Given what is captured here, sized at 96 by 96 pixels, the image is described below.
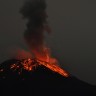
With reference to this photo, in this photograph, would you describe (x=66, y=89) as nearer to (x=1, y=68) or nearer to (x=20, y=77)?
(x=20, y=77)

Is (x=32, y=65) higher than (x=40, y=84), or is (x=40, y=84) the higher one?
(x=32, y=65)

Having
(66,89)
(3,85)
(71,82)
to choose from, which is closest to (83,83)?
(71,82)

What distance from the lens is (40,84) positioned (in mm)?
135000

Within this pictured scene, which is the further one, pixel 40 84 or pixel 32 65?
pixel 32 65

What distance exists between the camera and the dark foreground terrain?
12888 centimetres

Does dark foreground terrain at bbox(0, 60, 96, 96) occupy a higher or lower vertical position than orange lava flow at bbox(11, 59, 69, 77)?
lower

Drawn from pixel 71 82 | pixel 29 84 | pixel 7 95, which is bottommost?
pixel 7 95

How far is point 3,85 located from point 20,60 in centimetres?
1773

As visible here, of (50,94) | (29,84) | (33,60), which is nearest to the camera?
(50,94)

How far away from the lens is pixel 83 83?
144 meters

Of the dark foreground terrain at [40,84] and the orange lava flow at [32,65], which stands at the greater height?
the orange lava flow at [32,65]

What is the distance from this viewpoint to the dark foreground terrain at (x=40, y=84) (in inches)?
5074

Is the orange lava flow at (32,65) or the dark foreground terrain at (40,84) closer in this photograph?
the dark foreground terrain at (40,84)

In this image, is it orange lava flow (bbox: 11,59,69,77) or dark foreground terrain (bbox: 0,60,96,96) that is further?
orange lava flow (bbox: 11,59,69,77)
